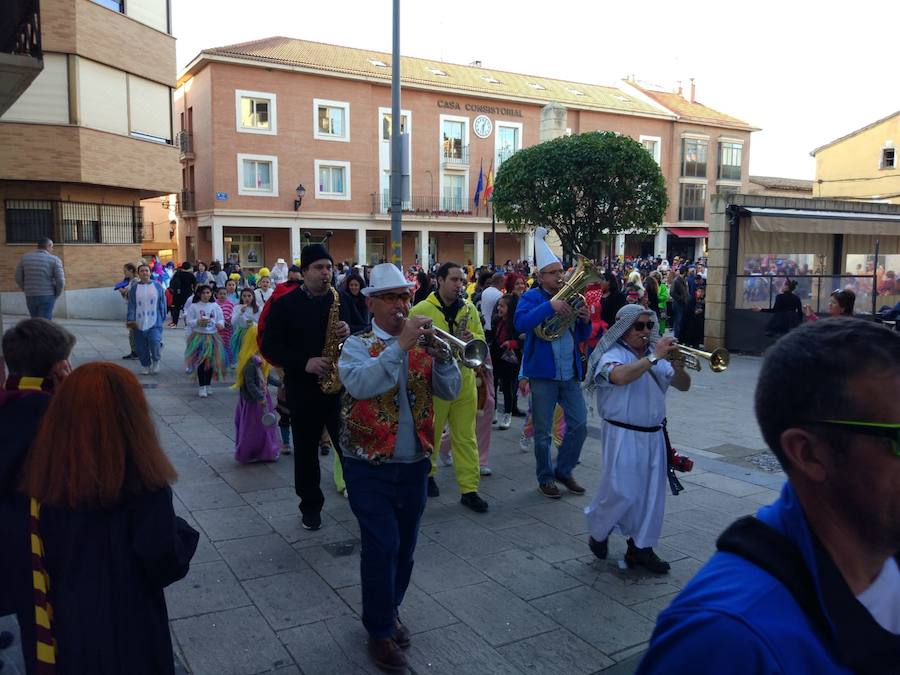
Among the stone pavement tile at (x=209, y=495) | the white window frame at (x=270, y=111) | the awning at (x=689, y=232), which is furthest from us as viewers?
the awning at (x=689, y=232)

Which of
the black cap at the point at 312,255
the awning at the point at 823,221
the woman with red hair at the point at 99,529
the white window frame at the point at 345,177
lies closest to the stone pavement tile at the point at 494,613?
the woman with red hair at the point at 99,529

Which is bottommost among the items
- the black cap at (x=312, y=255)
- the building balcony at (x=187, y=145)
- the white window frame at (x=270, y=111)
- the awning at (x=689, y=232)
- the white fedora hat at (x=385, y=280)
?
the white fedora hat at (x=385, y=280)

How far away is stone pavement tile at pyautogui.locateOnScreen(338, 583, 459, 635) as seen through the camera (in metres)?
3.85

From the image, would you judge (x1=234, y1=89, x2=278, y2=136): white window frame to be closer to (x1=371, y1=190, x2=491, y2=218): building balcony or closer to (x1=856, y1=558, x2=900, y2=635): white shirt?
Answer: (x1=371, y1=190, x2=491, y2=218): building balcony

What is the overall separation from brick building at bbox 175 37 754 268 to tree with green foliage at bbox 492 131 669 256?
6.38m

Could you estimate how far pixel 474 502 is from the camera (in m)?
5.60

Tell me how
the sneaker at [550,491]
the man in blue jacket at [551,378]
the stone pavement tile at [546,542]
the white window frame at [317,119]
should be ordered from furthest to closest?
the white window frame at [317,119], the sneaker at [550,491], the man in blue jacket at [551,378], the stone pavement tile at [546,542]

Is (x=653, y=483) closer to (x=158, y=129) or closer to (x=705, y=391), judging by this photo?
(x=705, y=391)

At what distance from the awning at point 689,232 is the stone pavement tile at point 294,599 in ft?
147

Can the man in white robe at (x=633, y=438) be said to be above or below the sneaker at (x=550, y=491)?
above

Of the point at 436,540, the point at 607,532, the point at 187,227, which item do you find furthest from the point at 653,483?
the point at 187,227

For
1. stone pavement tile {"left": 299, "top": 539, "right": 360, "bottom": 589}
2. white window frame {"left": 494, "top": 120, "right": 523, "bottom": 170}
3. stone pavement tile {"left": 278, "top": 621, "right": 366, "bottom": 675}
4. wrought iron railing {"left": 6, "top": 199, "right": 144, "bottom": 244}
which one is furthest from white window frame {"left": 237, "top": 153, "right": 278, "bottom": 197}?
stone pavement tile {"left": 278, "top": 621, "right": 366, "bottom": 675}

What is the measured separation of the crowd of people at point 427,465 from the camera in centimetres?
117

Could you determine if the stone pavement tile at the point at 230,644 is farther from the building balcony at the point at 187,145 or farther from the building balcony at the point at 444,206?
the building balcony at the point at 187,145
